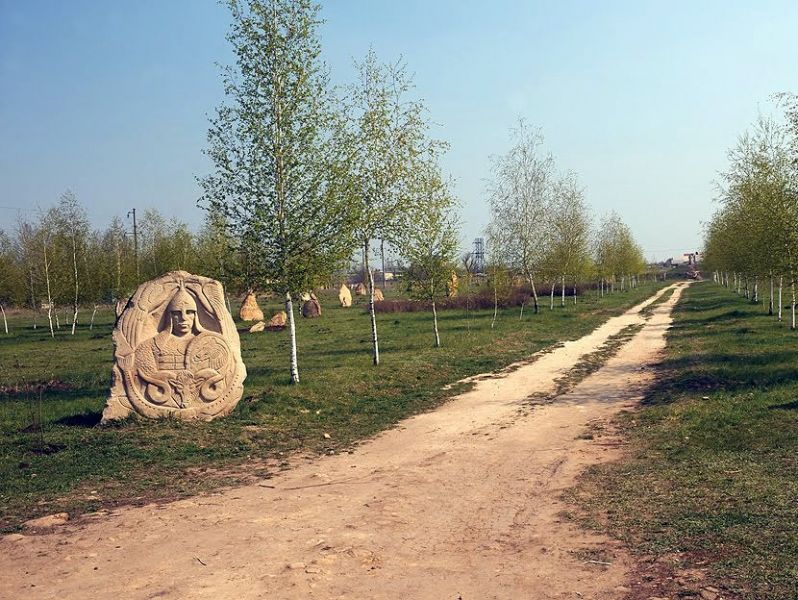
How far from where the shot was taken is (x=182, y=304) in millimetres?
14383

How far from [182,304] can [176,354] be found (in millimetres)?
1052

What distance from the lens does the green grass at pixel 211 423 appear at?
33.4ft

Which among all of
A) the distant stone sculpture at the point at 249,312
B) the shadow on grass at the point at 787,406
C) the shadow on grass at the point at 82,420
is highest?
the distant stone sculpture at the point at 249,312

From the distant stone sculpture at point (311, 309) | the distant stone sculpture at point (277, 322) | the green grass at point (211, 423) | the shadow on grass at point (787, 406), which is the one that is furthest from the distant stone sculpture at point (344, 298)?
the shadow on grass at point (787, 406)

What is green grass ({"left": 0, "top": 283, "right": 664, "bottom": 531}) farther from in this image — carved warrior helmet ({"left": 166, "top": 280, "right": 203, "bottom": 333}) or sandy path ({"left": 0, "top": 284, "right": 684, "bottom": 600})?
carved warrior helmet ({"left": 166, "top": 280, "right": 203, "bottom": 333})

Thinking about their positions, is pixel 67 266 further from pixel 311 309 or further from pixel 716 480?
pixel 716 480

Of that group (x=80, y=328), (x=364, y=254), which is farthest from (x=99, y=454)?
(x=80, y=328)

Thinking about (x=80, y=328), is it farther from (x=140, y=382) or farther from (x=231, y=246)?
(x=140, y=382)

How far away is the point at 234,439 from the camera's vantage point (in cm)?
1296

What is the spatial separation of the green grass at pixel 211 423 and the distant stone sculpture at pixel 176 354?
0.45 meters

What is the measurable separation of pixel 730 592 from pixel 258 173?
48.0 feet

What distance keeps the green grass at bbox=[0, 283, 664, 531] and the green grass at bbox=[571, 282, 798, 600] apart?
5.21m

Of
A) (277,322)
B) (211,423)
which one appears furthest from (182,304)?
(277,322)

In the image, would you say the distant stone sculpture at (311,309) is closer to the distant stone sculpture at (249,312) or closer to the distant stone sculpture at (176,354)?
the distant stone sculpture at (249,312)
